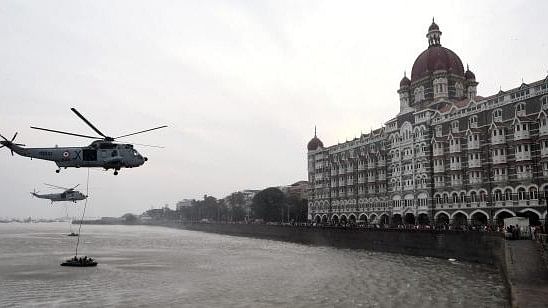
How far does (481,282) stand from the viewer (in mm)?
48469

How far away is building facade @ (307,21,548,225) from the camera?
7562cm

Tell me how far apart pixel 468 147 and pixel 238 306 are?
205 ft

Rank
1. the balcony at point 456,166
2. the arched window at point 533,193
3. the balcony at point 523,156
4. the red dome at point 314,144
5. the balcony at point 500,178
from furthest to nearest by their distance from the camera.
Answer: the red dome at point 314,144
the balcony at point 456,166
the balcony at point 500,178
the balcony at point 523,156
the arched window at point 533,193

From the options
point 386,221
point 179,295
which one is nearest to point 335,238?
point 386,221

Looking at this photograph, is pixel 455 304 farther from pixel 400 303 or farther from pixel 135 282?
pixel 135 282

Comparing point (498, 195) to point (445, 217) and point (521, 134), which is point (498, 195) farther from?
point (445, 217)

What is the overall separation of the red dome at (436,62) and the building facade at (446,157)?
0.22 meters

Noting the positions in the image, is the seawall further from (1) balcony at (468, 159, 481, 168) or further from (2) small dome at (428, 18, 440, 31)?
(2) small dome at (428, 18, 440, 31)

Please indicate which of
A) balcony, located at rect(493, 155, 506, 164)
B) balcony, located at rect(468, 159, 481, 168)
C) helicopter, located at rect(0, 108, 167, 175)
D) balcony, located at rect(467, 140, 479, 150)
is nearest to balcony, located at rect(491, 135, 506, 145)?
balcony, located at rect(493, 155, 506, 164)

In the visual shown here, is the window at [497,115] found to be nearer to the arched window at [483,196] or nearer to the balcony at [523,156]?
the balcony at [523,156]

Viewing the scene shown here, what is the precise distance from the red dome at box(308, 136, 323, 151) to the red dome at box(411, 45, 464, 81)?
47.1 meters

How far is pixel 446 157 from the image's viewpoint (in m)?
91.4

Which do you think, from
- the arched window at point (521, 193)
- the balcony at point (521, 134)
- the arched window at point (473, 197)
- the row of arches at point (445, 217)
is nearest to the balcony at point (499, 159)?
the balcony at point (521, 134)

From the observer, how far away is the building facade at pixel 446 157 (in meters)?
75.6
